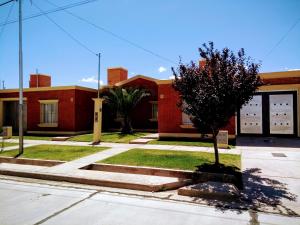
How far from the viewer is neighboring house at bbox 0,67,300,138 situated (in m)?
14.9

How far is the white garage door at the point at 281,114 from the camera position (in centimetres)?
1508

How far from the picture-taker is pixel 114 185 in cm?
→ 696

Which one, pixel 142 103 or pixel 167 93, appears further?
pixel 142 103

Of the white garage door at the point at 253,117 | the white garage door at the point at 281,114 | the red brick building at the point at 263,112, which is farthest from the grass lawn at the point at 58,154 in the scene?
the white garage door at the point at 281,114

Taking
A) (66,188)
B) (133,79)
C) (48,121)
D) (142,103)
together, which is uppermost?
(133,79)

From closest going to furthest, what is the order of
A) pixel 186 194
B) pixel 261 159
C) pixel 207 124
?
pixel 186 194 → pixel 207 124 → pixel 261 159

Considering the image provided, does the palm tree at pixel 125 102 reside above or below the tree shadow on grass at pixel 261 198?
above

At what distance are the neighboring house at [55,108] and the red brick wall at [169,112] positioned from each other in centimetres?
721

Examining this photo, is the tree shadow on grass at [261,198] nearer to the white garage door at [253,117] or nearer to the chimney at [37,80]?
the white garage door at [253,117]

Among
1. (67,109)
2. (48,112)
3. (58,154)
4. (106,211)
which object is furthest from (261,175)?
(48,112)

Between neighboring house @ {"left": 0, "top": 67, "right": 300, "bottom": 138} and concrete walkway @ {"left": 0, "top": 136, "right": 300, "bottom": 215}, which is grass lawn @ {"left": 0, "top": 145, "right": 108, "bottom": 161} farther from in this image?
neighboring house @ {"left": 0, "top": 67, "right": 300, "bottom": 138}

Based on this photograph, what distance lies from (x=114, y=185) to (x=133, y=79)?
14322 mm

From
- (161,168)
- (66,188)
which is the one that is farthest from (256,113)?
(66,188)

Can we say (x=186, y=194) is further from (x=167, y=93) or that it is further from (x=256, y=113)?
(x=256, y=113)
